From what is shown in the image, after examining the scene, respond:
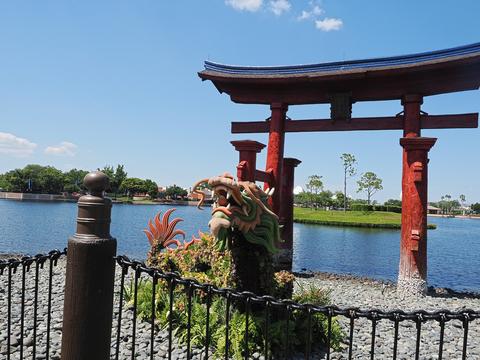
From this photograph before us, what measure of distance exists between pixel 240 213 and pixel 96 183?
2.21 meters

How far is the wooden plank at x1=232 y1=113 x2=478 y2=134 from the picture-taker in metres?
7.88

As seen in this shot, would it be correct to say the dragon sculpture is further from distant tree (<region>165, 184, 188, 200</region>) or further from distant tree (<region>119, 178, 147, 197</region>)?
distant tree (<region>165, 184, 188, 200</region>)

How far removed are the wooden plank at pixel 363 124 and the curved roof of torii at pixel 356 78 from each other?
0.53 metres

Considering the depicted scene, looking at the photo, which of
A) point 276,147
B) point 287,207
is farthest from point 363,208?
point 276,147

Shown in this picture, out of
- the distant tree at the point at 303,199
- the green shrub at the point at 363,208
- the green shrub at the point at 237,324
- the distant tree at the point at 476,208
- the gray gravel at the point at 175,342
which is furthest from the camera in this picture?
the distant tree at the point at 476,208

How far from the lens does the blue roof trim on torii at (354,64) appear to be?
7711 millimetres

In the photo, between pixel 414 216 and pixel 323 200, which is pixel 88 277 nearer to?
pixel 414 216

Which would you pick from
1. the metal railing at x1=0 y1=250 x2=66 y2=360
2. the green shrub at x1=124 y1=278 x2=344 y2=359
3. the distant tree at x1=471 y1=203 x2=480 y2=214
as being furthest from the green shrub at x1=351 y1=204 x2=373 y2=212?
the distant tree at x1=471 y1=203 x2=480 y2=214

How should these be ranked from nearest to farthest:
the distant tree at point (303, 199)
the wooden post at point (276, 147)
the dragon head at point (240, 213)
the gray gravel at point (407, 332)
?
the dragon head at point (240, 213)
the gray gravel at point (407, 332)
the wooden post at point (276, 147)
the distant tree at point (303, 199)

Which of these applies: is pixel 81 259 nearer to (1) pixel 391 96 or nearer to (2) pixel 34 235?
(1) pixel 391 96

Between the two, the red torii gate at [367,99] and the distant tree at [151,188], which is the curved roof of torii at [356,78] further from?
the distant tree at [151,188]

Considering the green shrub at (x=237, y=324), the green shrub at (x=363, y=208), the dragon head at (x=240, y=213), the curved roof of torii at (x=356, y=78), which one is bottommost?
the green shrub at (x=237, y=324)

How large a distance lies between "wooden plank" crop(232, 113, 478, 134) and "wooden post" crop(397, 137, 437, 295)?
725 mm

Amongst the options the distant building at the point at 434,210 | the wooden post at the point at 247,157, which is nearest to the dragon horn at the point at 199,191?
the wooden post at the point at 247,157
